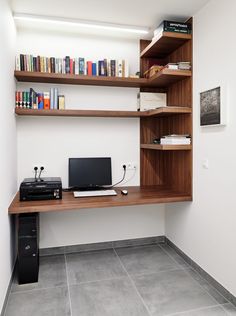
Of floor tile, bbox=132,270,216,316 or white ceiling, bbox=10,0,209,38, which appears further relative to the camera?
white ceiling, bbox=10,0,209,38

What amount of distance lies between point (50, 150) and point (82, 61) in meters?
1.13

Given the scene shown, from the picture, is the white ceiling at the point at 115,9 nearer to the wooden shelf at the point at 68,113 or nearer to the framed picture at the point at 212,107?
the framed picture at the point at 212,107

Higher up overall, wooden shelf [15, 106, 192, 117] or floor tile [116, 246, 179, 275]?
wooden shelf [15, 106, 192, 117]

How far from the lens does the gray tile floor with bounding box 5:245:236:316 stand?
211 centimetres

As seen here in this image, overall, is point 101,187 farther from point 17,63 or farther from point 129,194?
point 17,63

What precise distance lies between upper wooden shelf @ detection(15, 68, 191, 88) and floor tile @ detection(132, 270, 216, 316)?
7.06ft

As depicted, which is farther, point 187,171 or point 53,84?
point 53,84

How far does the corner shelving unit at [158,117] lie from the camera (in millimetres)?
2705

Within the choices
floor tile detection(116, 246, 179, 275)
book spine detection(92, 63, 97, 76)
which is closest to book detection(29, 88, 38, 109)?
book spine detection(92, 63, 97, 76)

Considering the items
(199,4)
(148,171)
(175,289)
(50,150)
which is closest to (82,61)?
(50,150)

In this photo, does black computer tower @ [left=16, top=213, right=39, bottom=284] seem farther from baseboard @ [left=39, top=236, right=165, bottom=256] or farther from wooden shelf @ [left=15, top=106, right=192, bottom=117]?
wooden shelf @ [left=15, top=106, right=192, bottom=117]

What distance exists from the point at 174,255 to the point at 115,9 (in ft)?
9.45

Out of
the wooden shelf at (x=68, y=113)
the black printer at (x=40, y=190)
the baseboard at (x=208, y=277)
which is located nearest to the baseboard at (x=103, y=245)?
the baseboard at (x=208, y=277)

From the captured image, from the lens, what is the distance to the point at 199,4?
98.1 inches
